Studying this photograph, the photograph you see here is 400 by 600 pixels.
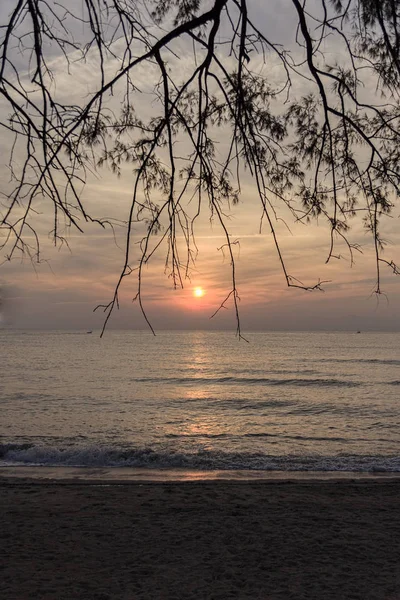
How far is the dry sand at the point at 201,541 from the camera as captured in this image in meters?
3.82

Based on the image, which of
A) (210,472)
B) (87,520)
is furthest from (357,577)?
(210,472)

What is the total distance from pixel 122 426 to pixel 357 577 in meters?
12.2

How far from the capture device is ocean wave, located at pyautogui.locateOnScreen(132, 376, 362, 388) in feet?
96.8

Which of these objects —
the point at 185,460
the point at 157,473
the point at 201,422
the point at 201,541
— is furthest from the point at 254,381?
the point at 201,541

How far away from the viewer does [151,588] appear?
3.78 metres

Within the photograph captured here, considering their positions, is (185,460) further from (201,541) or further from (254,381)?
(254,381)

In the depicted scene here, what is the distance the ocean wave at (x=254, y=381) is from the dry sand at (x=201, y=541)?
908 inches

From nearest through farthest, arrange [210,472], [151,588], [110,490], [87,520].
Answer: [151,588]
[87,520]
[110,490]
[210,472]

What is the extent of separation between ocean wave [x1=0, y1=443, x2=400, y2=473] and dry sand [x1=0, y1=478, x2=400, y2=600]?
10.4 ft

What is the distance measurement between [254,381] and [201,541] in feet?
88.0

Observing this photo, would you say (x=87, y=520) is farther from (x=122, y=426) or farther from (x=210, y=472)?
(x=122, y=426)

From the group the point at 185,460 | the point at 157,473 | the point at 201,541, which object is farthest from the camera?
the point at 185,460

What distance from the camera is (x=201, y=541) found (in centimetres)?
479

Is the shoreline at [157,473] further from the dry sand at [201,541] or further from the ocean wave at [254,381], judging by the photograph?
the ocean wave at [254,381]
